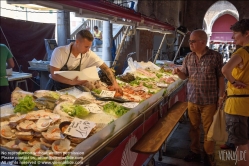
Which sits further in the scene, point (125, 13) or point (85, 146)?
point (125, 13)

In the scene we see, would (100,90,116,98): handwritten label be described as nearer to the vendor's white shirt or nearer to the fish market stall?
the fish market stall

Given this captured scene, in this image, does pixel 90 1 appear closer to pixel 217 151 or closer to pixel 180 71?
pixel 180 71

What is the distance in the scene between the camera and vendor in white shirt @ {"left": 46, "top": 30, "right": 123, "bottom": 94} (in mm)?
3537

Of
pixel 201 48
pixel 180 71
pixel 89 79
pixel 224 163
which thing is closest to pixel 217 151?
pixel 224 163

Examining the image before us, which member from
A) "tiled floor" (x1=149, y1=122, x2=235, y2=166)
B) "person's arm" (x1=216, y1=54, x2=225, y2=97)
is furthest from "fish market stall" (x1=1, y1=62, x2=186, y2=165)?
"person's arm" (x1=216, y1=54, x2=225, y2=97)

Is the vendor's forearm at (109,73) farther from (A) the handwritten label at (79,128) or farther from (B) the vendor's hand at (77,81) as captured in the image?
(A) the handwritten label at (79,128)

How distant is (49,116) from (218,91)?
9.76ft

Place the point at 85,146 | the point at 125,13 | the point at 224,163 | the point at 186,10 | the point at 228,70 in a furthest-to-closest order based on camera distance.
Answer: the point at 186,10 < the point at 224,163 < the point at 228,70 < the point at 125,13 < the point at 85,146

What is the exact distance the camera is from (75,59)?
12.7 feet

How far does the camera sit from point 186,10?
20.3 meters

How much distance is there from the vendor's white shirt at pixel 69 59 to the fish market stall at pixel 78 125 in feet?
1.57

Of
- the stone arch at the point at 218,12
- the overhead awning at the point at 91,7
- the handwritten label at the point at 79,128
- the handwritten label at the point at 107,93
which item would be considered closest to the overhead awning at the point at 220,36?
the stone arch at the point at 218,12

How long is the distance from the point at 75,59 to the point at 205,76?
2.19m

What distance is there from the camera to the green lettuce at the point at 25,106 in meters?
2.40
